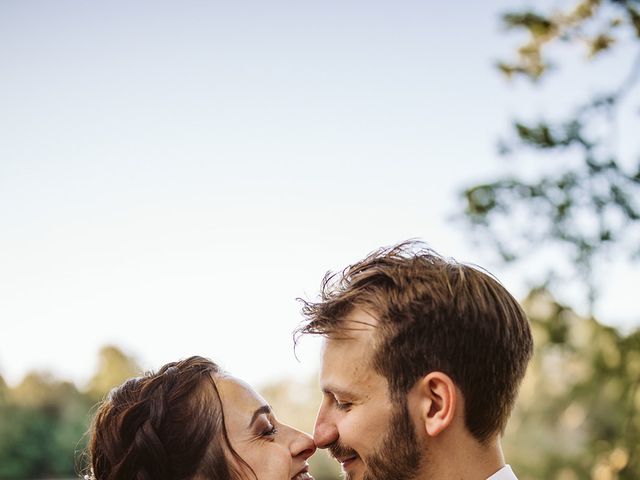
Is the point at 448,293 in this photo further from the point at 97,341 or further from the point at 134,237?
the point at 134,237

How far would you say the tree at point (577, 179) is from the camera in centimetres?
689

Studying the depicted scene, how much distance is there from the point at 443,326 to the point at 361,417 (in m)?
0.37

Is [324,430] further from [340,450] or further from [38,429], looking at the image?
[38,429]

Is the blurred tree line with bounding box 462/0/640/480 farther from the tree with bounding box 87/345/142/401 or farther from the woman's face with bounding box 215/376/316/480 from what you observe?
the tree with bounding box 87/345/142/401

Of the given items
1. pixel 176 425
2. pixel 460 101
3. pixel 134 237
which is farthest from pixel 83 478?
pixel 134 237

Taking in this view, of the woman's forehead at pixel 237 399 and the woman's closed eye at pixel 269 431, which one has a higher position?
the woman's forehead at pixel 237 399

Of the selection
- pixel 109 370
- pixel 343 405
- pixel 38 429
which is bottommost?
pixel 38 429

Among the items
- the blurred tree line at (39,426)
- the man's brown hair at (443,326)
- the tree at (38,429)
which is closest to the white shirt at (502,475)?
the man's brown hair at (443,326)

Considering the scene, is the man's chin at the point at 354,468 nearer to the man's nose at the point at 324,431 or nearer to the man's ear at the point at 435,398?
the man's nose at the point at 324,431

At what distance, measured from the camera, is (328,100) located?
25609 millimetres

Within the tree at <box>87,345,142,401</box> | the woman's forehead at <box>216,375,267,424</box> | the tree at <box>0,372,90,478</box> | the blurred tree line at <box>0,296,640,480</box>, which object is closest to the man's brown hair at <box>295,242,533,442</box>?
the woman's forehead at <box>216,375,267,424</box>

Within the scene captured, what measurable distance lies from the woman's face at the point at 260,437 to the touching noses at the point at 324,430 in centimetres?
14

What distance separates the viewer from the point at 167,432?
2.77 metres

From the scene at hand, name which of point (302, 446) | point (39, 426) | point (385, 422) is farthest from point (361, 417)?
point (39, 426)
